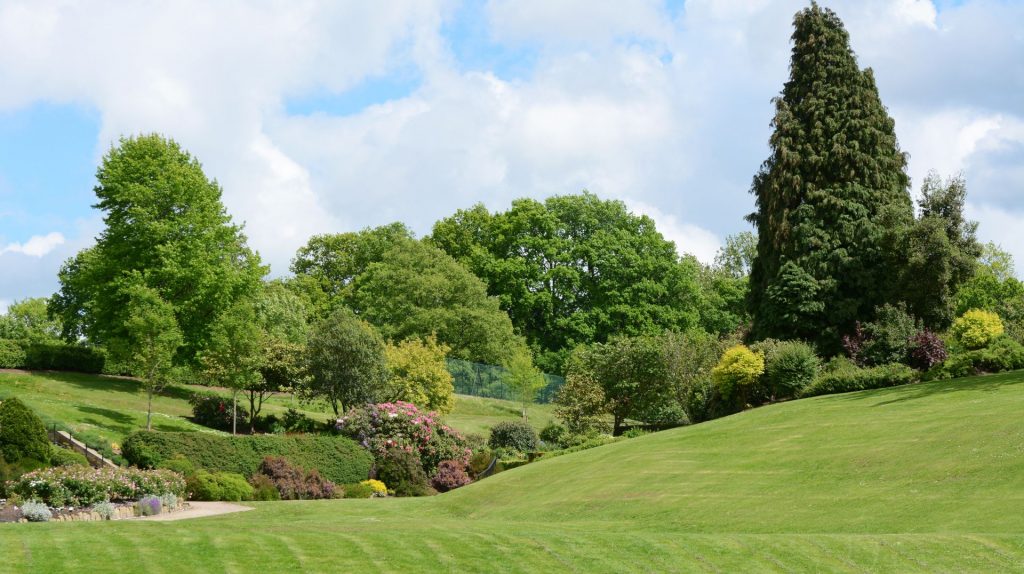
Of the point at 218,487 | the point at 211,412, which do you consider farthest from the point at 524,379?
the point at 218,487

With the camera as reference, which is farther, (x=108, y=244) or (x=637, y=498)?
(x=108, y=244)

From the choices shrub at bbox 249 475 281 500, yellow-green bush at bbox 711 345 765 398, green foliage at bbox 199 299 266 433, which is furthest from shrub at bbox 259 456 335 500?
yellow-green bush at bbox 711 345 765 398

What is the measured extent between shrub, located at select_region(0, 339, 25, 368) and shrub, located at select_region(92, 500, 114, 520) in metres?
29.3

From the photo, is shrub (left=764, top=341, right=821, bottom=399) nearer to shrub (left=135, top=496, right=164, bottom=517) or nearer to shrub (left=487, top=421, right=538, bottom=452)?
shrub (left=487, top=421, right=538, bottom=452)

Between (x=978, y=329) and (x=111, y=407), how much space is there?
33.6 m

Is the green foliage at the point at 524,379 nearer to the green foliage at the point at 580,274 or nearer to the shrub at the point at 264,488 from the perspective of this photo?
the green foliage at the point at 580,274

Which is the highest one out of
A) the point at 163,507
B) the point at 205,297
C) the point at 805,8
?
the point at 805,8

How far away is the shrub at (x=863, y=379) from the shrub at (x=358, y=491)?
1556 cm

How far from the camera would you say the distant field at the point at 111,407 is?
36.6 metres

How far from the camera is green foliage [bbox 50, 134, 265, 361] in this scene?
46.9m

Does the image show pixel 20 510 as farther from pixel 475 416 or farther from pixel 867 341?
pixel 475 416

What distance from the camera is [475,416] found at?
56031mm

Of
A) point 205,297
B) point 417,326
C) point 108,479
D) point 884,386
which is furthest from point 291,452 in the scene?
point 417,326

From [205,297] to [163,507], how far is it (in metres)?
24.7
